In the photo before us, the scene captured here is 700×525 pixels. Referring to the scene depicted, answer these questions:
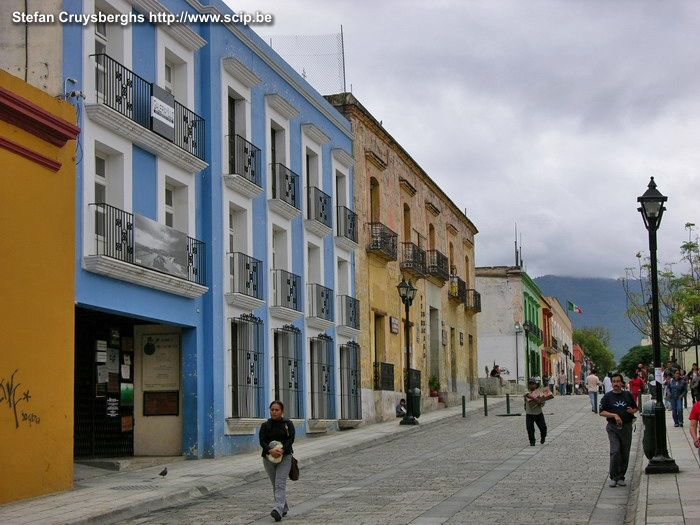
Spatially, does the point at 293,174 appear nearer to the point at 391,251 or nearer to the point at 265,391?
the point at 265,391

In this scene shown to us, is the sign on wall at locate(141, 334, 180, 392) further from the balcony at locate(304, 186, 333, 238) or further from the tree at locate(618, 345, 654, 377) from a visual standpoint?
the tree at locate(618, 345, 654, 377)

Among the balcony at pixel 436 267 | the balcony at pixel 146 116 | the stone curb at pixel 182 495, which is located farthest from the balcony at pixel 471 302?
the balcony at pixel 146 116

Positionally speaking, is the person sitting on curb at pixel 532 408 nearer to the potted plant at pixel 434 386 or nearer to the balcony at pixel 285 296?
the balcony at pixel 285 296

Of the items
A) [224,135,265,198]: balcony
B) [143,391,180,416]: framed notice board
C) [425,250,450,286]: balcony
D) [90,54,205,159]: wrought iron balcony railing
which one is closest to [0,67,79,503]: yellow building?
[90,54,205,159]: wrought iron balcony railing

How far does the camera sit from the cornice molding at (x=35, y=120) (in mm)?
13789

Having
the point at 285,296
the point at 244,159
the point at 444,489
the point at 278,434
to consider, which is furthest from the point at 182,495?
the point at 285,296

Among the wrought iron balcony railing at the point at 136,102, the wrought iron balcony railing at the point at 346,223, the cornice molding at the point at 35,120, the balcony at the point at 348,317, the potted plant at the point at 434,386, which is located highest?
the wrought iron balcony railing at the point at 136,102

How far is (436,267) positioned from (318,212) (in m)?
12.0

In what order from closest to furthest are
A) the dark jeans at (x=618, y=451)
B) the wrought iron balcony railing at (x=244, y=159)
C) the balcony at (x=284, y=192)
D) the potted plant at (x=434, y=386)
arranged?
the dark jeans at (x=618, y=451) < the wrought iron balcony railing at (x=244, y=159) < the balcony at (x=284, y=192) < the potted plant at (x=434, y=386)

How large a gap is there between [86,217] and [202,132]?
511 cm

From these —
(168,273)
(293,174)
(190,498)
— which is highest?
(293,174)

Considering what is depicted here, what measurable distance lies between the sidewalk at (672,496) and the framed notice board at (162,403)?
28.8ft

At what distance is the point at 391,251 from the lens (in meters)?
32.3

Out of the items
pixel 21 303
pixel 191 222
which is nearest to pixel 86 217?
pixel 21 303
